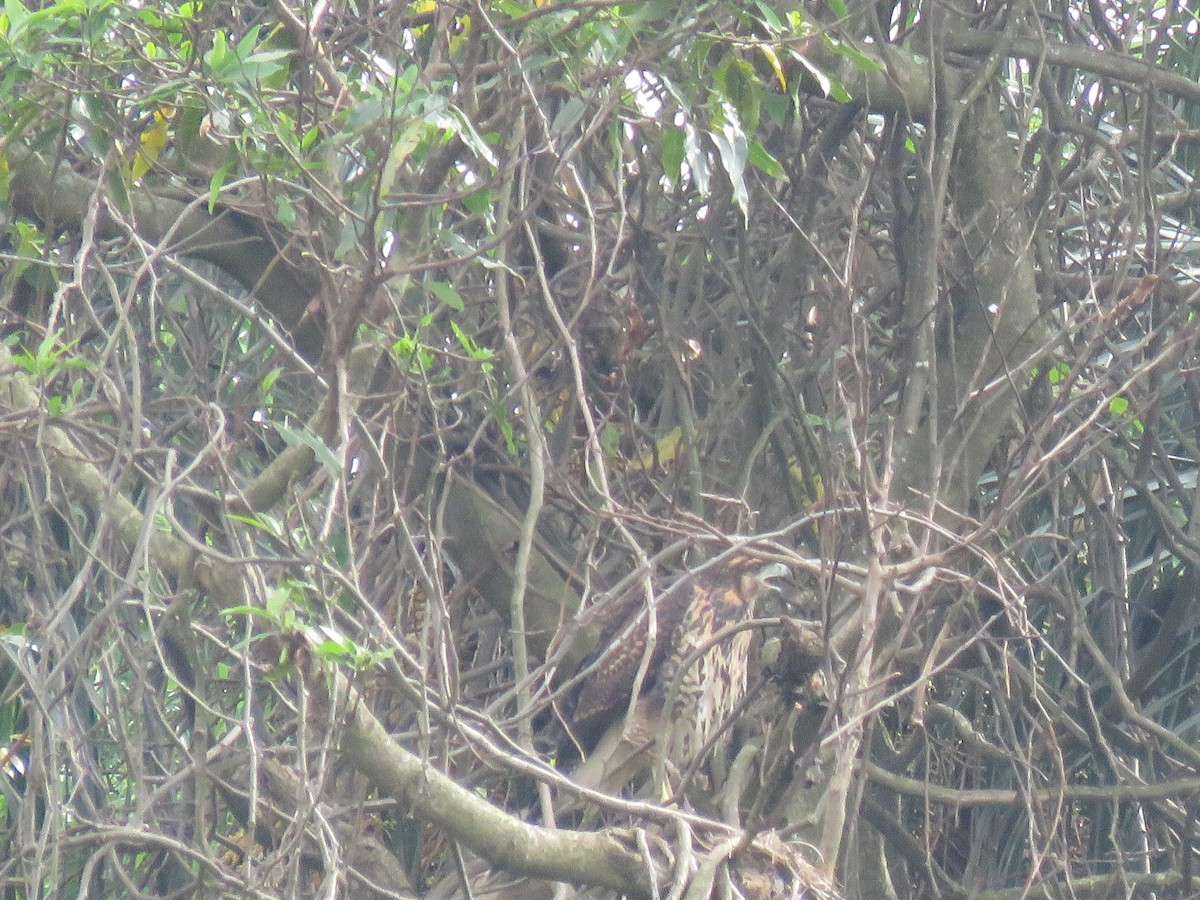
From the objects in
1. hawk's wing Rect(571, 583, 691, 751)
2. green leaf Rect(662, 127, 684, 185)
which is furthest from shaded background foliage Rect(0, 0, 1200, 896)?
hawk's wing Rect(571, 583, 691, 751)

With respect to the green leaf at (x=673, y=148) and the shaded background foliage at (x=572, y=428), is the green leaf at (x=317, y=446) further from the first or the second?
the green leaf at (x=673, y=148)

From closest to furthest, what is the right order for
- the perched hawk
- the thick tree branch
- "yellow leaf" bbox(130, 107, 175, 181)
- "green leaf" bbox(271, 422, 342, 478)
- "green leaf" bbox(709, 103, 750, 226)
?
1. "green leaf" bbox(271, 422, 342, 478)
2. the thick tree branch
3. "green leaf" bbox(709, 103, 750, 226)
4. "yellow leaf" bbox(130, 107, 175, 181)
5. the perched hawk

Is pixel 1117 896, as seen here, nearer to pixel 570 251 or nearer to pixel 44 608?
pixel 570 251

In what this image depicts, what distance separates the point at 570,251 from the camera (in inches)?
166

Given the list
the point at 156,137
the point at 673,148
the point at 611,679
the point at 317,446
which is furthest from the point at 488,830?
the point at 611,679

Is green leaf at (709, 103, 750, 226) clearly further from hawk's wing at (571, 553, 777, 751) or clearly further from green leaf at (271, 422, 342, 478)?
hawk's wing at (571, 553, 777, 751)

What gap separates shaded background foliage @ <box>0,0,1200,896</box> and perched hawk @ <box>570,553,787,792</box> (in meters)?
0.14

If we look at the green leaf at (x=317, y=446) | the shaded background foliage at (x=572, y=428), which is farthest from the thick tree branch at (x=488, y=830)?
the green leaf at (x=317, y=446)

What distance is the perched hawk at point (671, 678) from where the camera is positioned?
14.0 ft

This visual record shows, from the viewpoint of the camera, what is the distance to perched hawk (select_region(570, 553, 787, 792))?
427 cm

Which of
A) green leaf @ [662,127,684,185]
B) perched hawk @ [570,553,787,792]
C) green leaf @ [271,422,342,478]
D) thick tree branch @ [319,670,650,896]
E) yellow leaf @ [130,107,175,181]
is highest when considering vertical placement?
green leaf @ [662,127,684,185]

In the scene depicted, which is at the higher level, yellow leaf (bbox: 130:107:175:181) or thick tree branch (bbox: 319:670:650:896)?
yellow leaf (bbox: 130:107:175:181)

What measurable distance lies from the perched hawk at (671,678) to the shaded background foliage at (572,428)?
0.45 feet

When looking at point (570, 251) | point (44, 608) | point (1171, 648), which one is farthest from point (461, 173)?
point (1171, 648)
